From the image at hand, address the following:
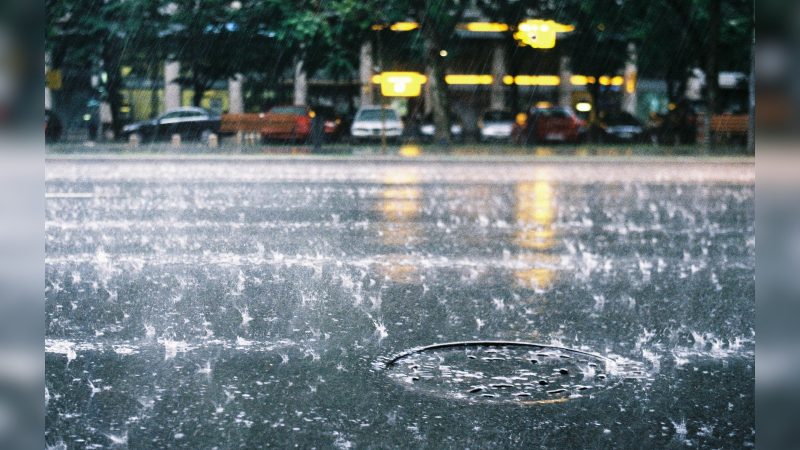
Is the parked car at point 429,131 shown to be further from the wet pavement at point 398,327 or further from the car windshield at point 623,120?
the wet pavement at point 398,327

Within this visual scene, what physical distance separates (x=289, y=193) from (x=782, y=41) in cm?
1493

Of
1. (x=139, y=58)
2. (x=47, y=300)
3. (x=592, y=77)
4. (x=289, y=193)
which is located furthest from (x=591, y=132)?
(x=47, y=300)

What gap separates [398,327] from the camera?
5.84 meters

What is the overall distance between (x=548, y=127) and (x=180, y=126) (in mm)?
14662

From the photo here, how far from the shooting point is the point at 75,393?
172 inches

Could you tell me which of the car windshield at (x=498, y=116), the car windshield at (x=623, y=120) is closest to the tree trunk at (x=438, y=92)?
the car windshield at (x=498, y=116)

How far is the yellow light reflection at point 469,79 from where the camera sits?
5478 cm

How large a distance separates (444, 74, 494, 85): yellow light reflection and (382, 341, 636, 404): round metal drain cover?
50.2m

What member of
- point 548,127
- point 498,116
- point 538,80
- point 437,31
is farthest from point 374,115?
point 538,80

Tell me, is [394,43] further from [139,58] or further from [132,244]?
[132,244]

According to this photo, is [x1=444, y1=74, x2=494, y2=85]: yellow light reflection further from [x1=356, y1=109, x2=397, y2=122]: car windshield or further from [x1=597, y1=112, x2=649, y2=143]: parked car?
[x1=356, y1=109, x2=397, y2=122]: car windshield

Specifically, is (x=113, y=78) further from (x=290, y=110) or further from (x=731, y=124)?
(x=731, y=124)

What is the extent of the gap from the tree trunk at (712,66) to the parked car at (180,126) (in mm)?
18571

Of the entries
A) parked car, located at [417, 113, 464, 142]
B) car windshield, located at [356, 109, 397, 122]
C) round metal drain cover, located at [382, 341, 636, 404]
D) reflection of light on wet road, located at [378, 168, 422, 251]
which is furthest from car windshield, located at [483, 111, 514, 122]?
round metal drain cover, located at [382, 341, 636, 404]
